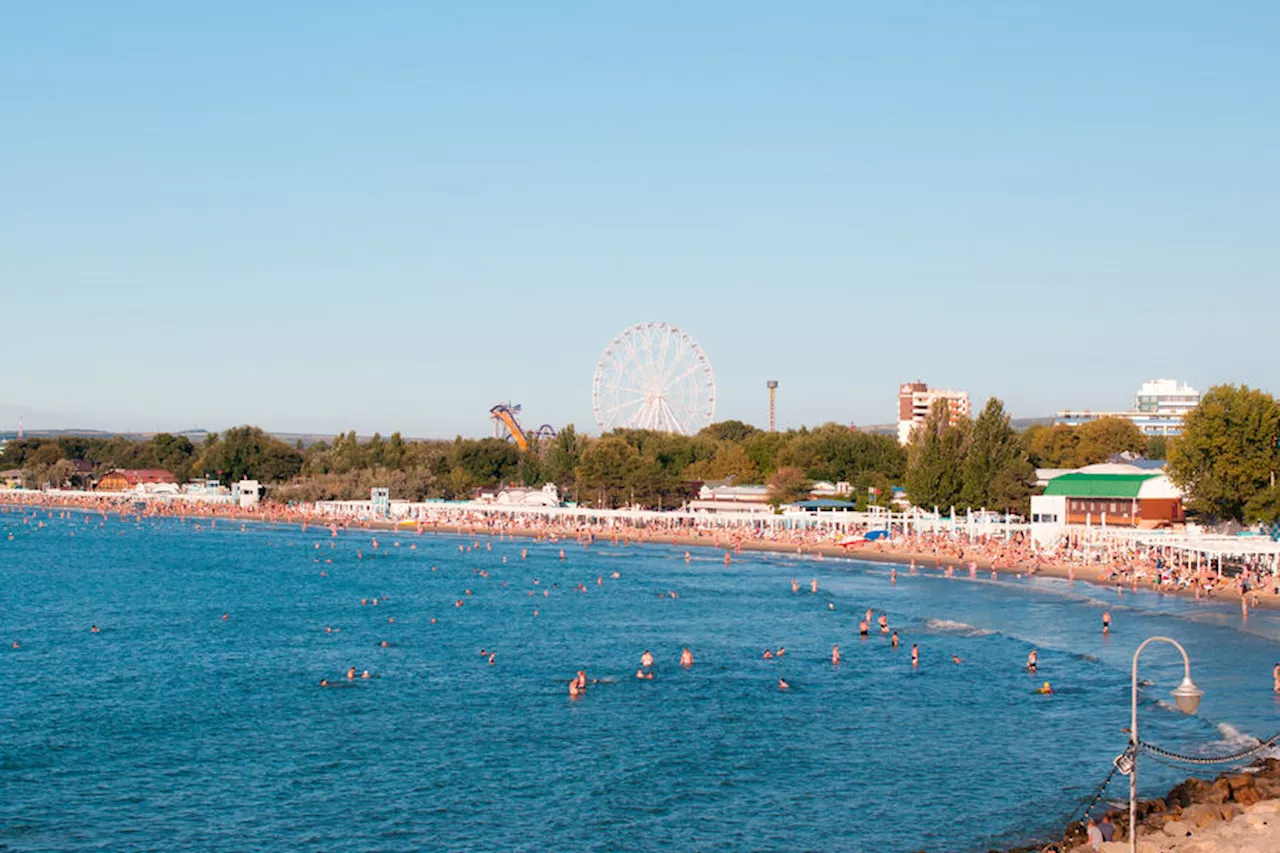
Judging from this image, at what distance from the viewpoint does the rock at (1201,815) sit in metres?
27.1

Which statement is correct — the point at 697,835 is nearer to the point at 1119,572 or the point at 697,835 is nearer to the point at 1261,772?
the point at 1261,772

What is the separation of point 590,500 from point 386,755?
10421 centimetres

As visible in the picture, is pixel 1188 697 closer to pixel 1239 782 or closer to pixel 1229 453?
pixel 1239 782

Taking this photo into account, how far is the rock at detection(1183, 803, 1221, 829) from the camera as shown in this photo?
27.1m

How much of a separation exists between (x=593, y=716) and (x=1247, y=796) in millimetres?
19361

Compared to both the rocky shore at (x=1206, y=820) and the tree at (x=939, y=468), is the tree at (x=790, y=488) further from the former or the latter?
the rocky shore at (x=1206, y=820)

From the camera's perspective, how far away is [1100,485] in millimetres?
95312

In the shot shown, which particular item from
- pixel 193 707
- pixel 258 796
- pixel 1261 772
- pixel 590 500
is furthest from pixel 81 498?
pixel 1261 772

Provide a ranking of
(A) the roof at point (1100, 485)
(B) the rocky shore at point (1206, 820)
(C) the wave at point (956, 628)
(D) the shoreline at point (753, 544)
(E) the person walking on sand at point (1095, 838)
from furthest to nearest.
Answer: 1. (A) the roof at point (1100, 485)
2. (D) the shoreline at point (753, 544)
3. (C) the wave at point (956, 628)
4. (E) the person walking on sand at point (1095, 838)
5. (B) the rocky shore at point (1206, 820)

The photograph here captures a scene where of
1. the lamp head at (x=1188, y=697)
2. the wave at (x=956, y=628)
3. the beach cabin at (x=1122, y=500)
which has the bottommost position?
the wave at (x=956, y=628)

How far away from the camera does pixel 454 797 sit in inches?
1270

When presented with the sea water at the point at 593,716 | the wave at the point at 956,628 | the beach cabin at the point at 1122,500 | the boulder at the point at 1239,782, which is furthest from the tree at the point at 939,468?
the boulder at the point at 1239,782

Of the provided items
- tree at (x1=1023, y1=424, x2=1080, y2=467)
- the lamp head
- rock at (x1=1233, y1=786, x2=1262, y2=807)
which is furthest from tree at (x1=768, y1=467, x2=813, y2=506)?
the lamp head

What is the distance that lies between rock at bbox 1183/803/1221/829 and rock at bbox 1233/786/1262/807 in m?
1.35
